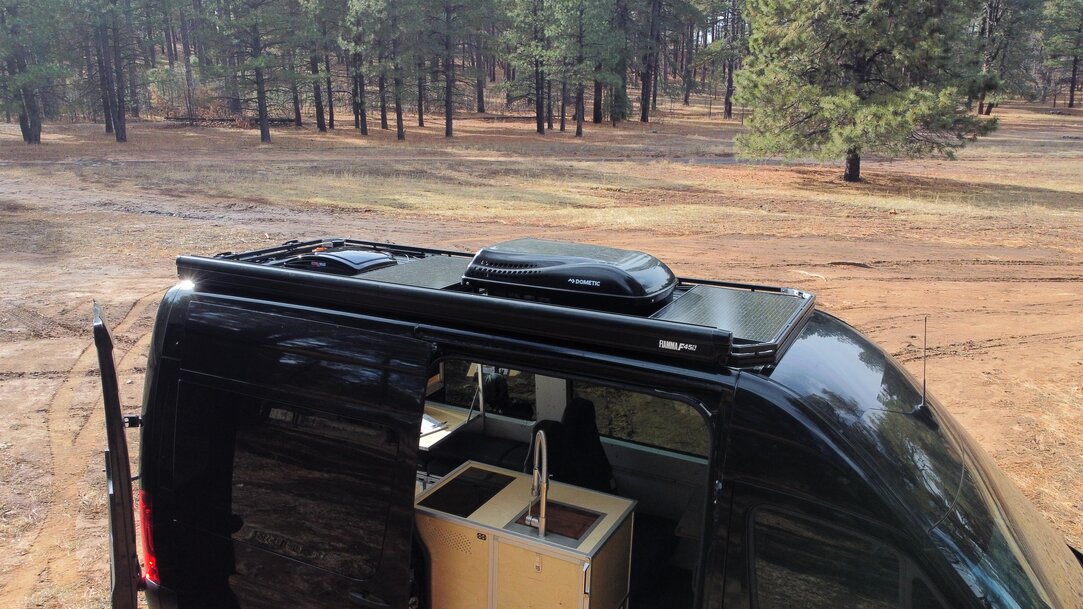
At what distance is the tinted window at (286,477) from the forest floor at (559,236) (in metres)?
2.67

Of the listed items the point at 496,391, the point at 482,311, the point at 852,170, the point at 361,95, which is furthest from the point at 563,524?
the point at 361,95

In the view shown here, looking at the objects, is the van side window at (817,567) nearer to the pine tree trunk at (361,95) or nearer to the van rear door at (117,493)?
the van rear door at (117,493)

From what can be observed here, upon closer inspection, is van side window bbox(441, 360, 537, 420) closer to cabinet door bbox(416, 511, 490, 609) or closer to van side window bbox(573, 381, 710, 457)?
van side window bbox(573, 381, 710, 457)

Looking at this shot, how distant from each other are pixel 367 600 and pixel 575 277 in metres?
1.38

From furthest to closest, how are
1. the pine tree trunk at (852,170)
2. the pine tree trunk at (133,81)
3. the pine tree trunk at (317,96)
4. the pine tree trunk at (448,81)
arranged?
the pine tree trunk at (133,81)
the pine tree trunk at (317,96)
the pine tree trunk at (448,81)
the pine tree trunk at (852,170)

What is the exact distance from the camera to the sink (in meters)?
2.71

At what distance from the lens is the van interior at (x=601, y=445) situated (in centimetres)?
349

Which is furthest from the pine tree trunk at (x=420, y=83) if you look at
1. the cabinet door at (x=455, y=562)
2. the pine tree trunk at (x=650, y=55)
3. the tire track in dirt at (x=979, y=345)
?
the cabinet door at (x=455, y=562)

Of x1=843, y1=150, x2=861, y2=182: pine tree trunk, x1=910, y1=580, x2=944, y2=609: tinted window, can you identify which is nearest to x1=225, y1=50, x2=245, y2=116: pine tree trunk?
x1=843, y1=150, x2=861, y2=182: pine tree trunk

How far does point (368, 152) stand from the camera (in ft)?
119

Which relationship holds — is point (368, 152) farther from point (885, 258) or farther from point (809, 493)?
point (809, 493)

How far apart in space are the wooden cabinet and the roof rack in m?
0.75

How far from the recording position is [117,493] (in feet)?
9.31

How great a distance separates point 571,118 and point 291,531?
55.1m
